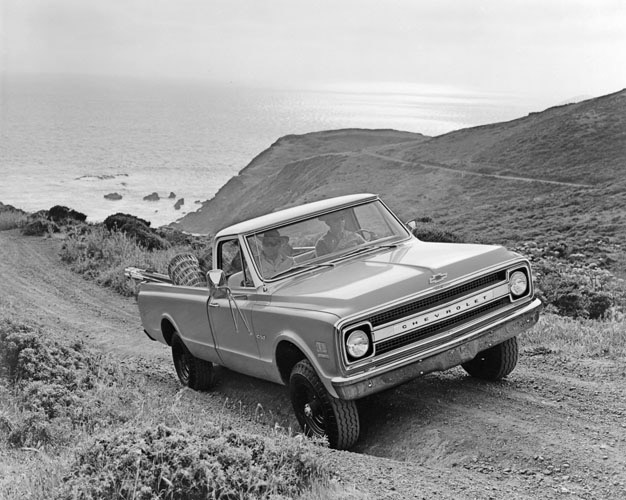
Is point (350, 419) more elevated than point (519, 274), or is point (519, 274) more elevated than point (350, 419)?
point (519, 274)

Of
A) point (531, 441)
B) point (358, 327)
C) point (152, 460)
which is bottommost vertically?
point (531, 441)

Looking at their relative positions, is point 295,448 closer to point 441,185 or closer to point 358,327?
point 358,327

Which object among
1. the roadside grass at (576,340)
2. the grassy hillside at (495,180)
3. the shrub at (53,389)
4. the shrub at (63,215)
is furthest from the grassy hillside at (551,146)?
the shrub at (53,389)

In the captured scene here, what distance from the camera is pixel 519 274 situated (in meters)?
6.55

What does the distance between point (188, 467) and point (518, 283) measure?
11.3 feet

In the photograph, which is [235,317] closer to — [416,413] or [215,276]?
[215,276]

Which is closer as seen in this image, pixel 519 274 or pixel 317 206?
pixel 519 274

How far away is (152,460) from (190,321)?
361cm

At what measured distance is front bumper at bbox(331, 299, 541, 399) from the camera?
18.1 feet

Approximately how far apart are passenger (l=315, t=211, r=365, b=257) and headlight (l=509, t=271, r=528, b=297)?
1439mm

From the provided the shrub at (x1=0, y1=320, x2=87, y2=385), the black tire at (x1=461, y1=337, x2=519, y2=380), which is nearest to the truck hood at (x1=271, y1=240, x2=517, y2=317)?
the black tire at (x1=461, y1=337, x2=519, y2=380)

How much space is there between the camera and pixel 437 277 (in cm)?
598

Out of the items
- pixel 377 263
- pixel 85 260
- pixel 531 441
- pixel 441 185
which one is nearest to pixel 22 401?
pixel 377 263

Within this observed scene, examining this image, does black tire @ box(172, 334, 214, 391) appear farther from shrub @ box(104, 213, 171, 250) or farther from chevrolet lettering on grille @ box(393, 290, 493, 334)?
shrub @ box(104, 213, 171, 250)
